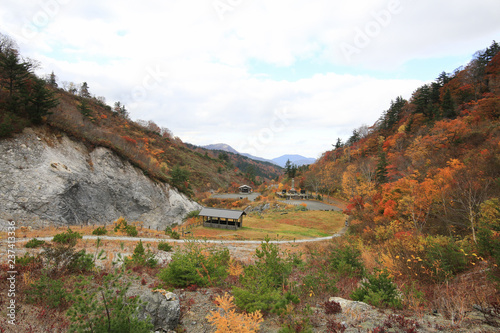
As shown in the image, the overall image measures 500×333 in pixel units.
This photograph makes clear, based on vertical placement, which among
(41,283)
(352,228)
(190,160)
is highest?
(190,160)

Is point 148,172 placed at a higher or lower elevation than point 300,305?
higher

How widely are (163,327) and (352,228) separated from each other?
3100 centimetres

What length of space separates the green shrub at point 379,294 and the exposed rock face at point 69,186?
95.4ft

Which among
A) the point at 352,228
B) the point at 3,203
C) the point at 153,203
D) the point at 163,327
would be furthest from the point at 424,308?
the point at 153,203

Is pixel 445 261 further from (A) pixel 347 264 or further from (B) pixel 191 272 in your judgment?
(B) pixel 191 272

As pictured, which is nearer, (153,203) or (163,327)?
(163,327)

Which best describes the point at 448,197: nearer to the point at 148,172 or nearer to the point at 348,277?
the point at 348,277

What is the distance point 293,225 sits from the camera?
135 ft

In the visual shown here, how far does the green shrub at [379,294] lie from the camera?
5932mm

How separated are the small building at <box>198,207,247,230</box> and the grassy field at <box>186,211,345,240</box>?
1380 mm

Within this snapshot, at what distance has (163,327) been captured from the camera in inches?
208

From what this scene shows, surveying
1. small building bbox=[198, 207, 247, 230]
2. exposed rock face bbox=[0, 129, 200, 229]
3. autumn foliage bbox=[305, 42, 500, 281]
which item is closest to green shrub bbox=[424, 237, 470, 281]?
autumn foliage bbox=[305, 42, 500, 281]

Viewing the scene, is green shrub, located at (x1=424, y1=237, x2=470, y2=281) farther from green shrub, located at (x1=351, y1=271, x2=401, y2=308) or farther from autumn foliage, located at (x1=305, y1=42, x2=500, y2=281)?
green shrub, located at (x1=351, y1=271, x2=401, y2=308)

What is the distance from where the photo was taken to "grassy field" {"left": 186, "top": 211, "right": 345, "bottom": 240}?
33406mm
